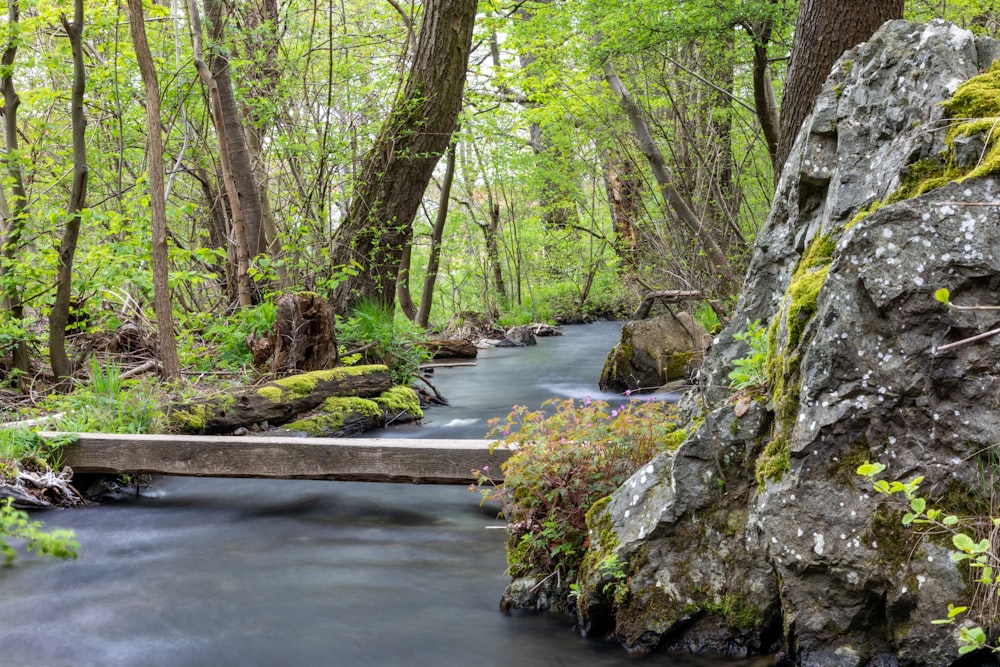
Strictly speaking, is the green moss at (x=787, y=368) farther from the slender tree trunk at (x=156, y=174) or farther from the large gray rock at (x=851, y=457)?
the slender tree trunk at (x=156, y=174)

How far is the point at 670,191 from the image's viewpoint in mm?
10188

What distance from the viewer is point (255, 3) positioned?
36.9 feet

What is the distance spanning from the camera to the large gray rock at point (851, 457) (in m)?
2.91

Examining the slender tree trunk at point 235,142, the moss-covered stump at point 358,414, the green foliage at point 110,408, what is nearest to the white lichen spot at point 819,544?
the moss-covered stump at point 358,414

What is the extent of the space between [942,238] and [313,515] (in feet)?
15.9

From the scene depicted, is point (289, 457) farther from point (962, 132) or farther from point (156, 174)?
point (962, 132)

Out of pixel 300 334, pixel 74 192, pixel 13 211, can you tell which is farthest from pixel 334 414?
pixel 13 211

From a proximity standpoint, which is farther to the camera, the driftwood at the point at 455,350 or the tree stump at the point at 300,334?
the driftwood at the point at 455,350

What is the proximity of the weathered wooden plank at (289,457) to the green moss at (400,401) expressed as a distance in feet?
10.7

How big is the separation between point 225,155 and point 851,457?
8844 millimetres

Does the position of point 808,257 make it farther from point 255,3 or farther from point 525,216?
point 525,216

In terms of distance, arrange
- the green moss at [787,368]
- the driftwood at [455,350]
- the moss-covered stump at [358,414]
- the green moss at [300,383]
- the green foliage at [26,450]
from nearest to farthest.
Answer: the green moss at [787,368] → the green foliage at [26,450] → the green moss at [300,383] → the moss-covered stump at [358,414] → the driftwood at [455,350]

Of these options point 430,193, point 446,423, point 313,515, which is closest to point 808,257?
point 313,515

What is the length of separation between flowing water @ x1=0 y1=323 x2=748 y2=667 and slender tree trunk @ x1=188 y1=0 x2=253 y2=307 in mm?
3564
